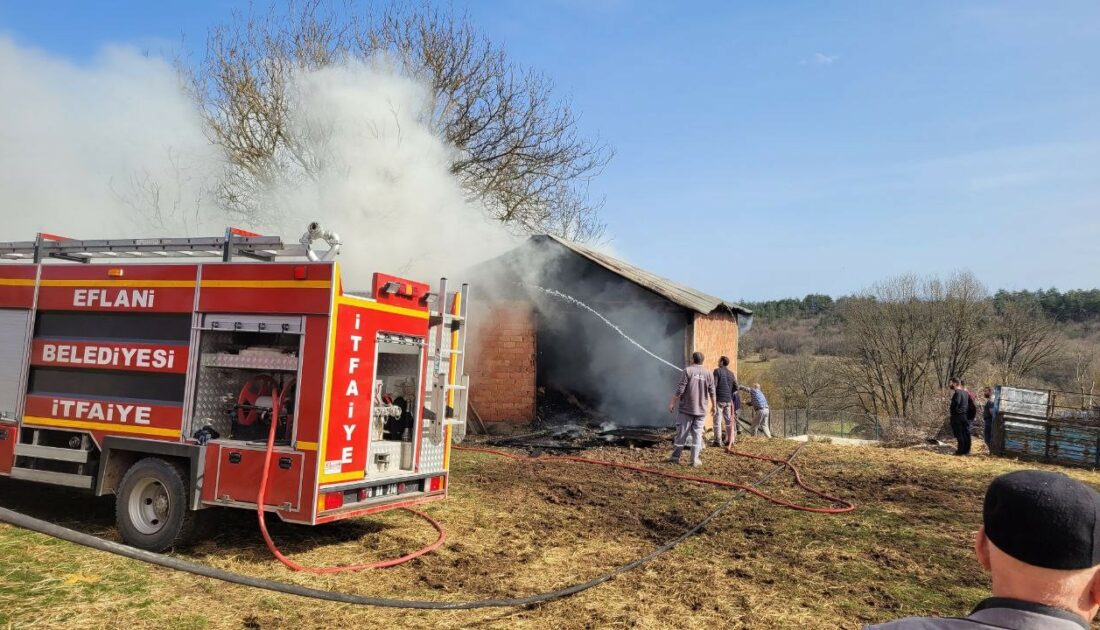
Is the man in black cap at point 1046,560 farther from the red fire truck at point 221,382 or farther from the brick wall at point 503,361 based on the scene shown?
the brick wall at point 503,361

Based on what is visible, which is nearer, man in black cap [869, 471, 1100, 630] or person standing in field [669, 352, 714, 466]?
man in black cap [869, 471, 1100, 630]

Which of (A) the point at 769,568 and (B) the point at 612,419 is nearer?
(A) the point at 769,568

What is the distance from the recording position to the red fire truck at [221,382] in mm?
5930

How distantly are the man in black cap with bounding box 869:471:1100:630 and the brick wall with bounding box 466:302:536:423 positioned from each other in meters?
14.5

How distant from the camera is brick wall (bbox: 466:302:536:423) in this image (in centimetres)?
1595

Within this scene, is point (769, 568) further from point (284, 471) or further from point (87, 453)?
point (87, 453)

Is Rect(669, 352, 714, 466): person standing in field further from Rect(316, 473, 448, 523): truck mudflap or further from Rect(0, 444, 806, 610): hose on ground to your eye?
Rect(0, 444, 806, 610): hose on ground

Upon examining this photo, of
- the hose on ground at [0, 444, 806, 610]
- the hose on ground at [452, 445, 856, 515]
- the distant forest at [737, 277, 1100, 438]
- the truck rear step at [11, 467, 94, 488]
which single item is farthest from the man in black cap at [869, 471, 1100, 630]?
the distant forest at [737, 277, 1100, 438]

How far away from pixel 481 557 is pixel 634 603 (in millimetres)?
1682

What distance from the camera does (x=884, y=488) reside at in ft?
33.3

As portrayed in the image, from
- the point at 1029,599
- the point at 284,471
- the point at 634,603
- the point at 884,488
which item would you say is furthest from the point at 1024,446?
the point at 1029,599

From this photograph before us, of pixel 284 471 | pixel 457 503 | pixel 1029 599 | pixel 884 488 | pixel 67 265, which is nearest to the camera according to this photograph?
pixel 1029 599

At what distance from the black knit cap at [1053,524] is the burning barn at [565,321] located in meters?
13.9

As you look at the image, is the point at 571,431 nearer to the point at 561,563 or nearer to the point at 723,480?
the point at 723,480
